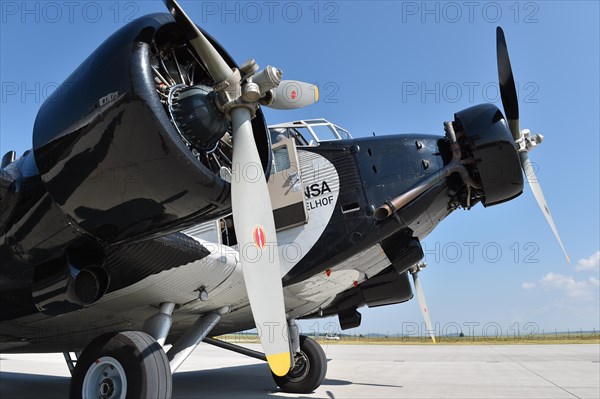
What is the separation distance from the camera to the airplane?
4.20 meters

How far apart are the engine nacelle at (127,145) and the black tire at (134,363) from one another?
1.26 metres

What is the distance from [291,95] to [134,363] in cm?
326

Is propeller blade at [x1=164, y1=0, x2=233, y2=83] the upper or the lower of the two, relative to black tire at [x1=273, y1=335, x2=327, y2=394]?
upper

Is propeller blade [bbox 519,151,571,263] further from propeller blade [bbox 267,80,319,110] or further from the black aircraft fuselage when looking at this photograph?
propeller blade [bbox 267,80,319,110]

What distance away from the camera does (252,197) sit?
4434mm

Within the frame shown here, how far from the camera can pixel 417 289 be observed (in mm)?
11477

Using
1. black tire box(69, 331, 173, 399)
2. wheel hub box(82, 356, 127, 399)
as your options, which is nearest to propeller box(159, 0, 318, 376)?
black tire box(69, 331, 173, 399)

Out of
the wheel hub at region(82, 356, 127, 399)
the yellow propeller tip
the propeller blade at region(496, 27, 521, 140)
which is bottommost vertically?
the wheel hub at region(82, 356, 127, 399)

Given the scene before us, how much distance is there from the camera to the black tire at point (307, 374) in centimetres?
959

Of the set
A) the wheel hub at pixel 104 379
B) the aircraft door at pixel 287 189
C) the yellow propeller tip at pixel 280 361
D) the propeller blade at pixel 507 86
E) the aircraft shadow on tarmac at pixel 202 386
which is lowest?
the aircraft shadow on tarmac at pixel 202 386

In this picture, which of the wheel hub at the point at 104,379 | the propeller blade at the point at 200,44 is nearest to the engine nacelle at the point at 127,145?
the propeller blade at the point at 200,44

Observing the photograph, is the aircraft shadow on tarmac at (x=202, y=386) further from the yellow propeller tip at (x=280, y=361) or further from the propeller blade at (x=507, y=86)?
the propeller blade at (x=507, y=86)

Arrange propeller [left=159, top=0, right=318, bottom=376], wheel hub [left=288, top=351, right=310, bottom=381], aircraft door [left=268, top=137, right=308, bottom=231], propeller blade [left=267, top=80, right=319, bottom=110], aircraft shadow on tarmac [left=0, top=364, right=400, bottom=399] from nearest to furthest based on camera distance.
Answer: propeller [left=159, top=0, right=318, bottom=376] → propeller blade [left=267, top=80, right=319, bottom=110] → aircraft door [left=268, top=137, right=308, bottom=231] → aircraft shadow on tarmac [left=0, top=364, right=400, bottom=399] → wheel hub [left=288, top=351, right=310, bottom=381]

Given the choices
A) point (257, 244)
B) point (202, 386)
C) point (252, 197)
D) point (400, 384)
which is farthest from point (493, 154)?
point (202, 386)
